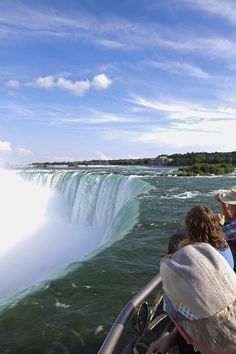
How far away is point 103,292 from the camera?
6898mm

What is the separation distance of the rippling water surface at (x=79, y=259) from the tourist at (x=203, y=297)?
3969 millimetres

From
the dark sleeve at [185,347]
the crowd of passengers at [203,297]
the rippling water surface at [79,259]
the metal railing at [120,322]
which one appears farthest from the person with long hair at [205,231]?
the rippling water surface at [79,259]

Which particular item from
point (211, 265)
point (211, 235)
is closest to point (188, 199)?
point (211, 235)

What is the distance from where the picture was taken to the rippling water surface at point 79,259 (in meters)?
5.63

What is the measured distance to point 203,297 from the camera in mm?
1417

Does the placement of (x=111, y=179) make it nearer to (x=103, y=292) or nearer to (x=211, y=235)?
(x=103, y=292)

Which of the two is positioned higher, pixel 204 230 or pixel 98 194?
pixel 204 230

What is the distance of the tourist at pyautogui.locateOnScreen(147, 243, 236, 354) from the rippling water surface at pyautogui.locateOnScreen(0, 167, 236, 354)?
397 centimetres

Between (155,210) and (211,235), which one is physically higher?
(211,235)

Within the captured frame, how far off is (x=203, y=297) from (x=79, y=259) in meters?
17.0

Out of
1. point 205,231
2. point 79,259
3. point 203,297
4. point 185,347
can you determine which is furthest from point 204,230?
point 79,259

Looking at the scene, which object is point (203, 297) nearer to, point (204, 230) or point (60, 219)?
point (204, 230)

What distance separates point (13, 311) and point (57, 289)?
1.02m

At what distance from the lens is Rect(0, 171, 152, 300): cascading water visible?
18.0 meters
